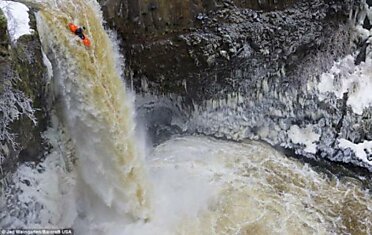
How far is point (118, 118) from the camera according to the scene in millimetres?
6523

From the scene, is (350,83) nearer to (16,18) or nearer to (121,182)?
(121,182)

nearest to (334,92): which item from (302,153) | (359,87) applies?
(359,87)

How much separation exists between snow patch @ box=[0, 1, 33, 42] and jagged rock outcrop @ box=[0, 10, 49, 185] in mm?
63

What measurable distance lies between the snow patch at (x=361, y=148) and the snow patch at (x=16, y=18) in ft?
16.4

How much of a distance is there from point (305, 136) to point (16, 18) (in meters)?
4.75

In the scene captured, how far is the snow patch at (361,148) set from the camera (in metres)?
7.63

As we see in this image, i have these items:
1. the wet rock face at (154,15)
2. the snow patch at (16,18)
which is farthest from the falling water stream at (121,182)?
the wet rock face at (154,15)

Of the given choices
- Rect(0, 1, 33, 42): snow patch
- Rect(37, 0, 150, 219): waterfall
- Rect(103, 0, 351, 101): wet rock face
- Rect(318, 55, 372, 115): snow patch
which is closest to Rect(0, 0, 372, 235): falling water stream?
Rect(37, 0, 150, 219): waterfall

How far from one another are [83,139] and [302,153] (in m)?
3.54

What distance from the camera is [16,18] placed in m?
5.59

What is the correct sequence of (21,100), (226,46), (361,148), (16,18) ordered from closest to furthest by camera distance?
(21,100), (16,18), (226,46), (361,148)

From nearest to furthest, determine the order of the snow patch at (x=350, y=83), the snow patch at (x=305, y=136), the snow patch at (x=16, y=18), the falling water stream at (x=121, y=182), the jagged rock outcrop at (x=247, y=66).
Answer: the snow patch at (x=16, y=18) < the falling water stream at (x=121, y=182) < the jagged rock outcrop at (x=247, y=66) < the snow patch at (x=305, y=136) < the snow patch at (x=350, y=83)

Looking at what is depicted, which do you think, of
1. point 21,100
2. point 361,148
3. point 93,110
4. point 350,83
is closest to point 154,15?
point 93,110

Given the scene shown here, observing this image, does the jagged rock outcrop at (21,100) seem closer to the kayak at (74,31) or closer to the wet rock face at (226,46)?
the kayak at (74,31)
